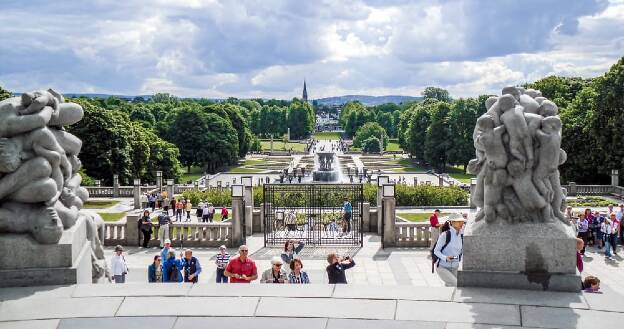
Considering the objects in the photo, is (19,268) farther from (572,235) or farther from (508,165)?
(572,235)

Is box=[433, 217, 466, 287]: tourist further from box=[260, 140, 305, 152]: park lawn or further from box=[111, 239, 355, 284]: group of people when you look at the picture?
box=[260, 140, 305, 152]: park lawn

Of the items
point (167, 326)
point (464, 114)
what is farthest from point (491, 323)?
point (464, 114)

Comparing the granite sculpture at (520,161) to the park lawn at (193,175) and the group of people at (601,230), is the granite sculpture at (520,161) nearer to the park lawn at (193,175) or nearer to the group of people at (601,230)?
the group of people at (601,230)

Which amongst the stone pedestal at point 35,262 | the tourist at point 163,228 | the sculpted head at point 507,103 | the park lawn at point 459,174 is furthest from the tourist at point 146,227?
the park lawn at point 459,174

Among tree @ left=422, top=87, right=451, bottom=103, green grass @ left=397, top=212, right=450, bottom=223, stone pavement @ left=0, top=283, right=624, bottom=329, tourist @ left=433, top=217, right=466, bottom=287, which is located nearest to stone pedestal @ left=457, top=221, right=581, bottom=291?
stone pavement @ left=0, top=283, right=624, bottom=329

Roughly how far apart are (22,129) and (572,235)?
297 inches

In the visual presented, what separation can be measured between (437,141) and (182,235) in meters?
55.9

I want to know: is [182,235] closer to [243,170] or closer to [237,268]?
[237,268]

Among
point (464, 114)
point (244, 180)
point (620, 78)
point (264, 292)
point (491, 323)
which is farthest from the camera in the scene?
point (464, 114)

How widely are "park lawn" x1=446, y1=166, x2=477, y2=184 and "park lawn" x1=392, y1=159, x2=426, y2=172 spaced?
10.9ft

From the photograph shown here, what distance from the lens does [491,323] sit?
8.23 m

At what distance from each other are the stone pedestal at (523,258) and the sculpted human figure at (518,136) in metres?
0.94

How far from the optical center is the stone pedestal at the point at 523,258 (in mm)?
9344

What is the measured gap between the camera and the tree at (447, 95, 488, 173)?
72312 millimetres
